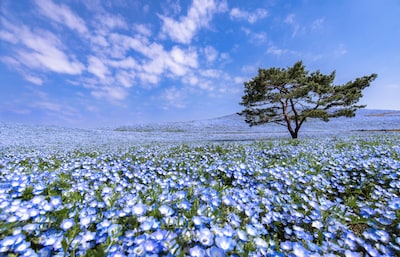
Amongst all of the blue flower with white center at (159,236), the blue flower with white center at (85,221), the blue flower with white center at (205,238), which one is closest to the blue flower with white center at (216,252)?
the blue flower with white center at (205,238)

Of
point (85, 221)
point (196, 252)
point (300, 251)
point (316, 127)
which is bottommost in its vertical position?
point (316, 127)

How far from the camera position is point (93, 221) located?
1.86 metres

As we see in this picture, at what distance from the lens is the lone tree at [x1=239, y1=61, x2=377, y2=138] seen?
49.4 ft

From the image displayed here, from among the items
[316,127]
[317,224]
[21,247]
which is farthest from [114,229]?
[316,127]

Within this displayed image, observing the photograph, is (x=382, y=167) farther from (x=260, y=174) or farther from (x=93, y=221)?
(x=93, y=221)

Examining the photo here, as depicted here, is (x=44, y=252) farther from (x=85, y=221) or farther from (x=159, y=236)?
(x=159, y=236)

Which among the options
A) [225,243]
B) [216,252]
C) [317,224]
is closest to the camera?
[216,252]

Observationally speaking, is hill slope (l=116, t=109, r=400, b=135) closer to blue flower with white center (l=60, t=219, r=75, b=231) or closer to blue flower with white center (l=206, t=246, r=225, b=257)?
blue flower with white center (l=206, t=246, r=225, b=257)

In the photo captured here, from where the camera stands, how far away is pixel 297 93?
1476cm

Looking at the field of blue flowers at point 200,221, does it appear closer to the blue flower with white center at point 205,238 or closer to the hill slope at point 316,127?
the blue flower with white center at point 205,238

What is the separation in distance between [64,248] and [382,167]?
16.2ft

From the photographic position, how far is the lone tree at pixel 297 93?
15.0m

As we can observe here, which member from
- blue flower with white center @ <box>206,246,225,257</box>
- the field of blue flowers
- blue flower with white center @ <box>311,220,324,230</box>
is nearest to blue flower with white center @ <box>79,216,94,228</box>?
the field of blue flowers

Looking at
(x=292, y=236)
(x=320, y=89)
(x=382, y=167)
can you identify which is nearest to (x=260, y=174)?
(x=292, y=236)
